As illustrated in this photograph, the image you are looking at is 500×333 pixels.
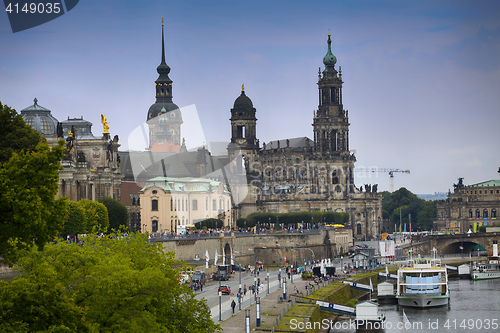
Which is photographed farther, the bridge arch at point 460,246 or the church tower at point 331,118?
the church tower at point 331,118

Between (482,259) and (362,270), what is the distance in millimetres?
31844

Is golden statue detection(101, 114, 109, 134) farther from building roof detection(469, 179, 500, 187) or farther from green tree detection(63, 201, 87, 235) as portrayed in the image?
building roof detection(469, 179, 500, 187)

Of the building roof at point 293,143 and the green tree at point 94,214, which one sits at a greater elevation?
the building roof at point 293,143

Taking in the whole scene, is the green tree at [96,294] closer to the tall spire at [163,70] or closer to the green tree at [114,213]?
the green tree at [114,213]

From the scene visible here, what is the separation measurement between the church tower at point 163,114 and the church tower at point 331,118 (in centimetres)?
3776

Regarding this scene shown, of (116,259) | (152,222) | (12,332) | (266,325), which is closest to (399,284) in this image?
(266,325)

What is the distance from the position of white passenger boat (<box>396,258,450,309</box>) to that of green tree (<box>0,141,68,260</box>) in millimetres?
51971

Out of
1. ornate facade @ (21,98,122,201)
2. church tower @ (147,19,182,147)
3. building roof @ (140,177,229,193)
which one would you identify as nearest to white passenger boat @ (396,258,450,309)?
ornate facade @ (21,98,122,201)

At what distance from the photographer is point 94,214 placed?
244ft

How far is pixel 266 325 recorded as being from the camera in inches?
1861

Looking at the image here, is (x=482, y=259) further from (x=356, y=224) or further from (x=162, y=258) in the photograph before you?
A: (x=162, y=258)

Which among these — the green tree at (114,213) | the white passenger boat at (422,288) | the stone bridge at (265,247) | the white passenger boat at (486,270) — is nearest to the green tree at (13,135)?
the stone bridge at (265,247)

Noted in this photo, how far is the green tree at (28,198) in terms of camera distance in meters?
27.2

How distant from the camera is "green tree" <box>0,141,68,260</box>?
89.2 feet
